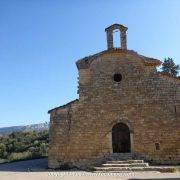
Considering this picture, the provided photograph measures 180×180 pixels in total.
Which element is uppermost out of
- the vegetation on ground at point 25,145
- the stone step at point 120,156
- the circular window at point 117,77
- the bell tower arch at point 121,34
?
the bell tower arch at point 121,34

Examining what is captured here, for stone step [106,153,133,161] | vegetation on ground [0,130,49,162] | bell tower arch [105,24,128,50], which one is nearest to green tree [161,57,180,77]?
vegetation on ground [0,130,49,162]

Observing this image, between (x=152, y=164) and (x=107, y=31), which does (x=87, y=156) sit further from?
(x=107, y=31)

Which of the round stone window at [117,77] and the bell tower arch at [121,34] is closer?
the round stone window at [117,77]

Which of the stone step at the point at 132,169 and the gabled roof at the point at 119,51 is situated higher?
the gabled roof at the point at 119,51

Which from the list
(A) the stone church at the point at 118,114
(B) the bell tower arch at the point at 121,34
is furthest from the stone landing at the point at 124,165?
(B) the bell tower arch at the point at 121,34

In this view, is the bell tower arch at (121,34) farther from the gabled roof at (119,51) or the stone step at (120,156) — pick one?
the stone step at (120,156)

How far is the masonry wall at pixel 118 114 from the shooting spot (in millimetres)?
20656

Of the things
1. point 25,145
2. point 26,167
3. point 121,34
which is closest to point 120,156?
point 26,167

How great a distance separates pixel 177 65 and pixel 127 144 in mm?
20490

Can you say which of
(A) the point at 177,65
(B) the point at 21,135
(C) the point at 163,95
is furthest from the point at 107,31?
(B) the point at 21,135

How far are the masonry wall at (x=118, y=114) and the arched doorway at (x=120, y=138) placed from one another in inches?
20.0

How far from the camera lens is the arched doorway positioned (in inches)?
841

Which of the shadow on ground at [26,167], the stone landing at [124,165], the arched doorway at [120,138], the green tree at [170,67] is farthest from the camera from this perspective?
the green tree at [170,67]

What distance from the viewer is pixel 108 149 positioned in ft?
68.1
